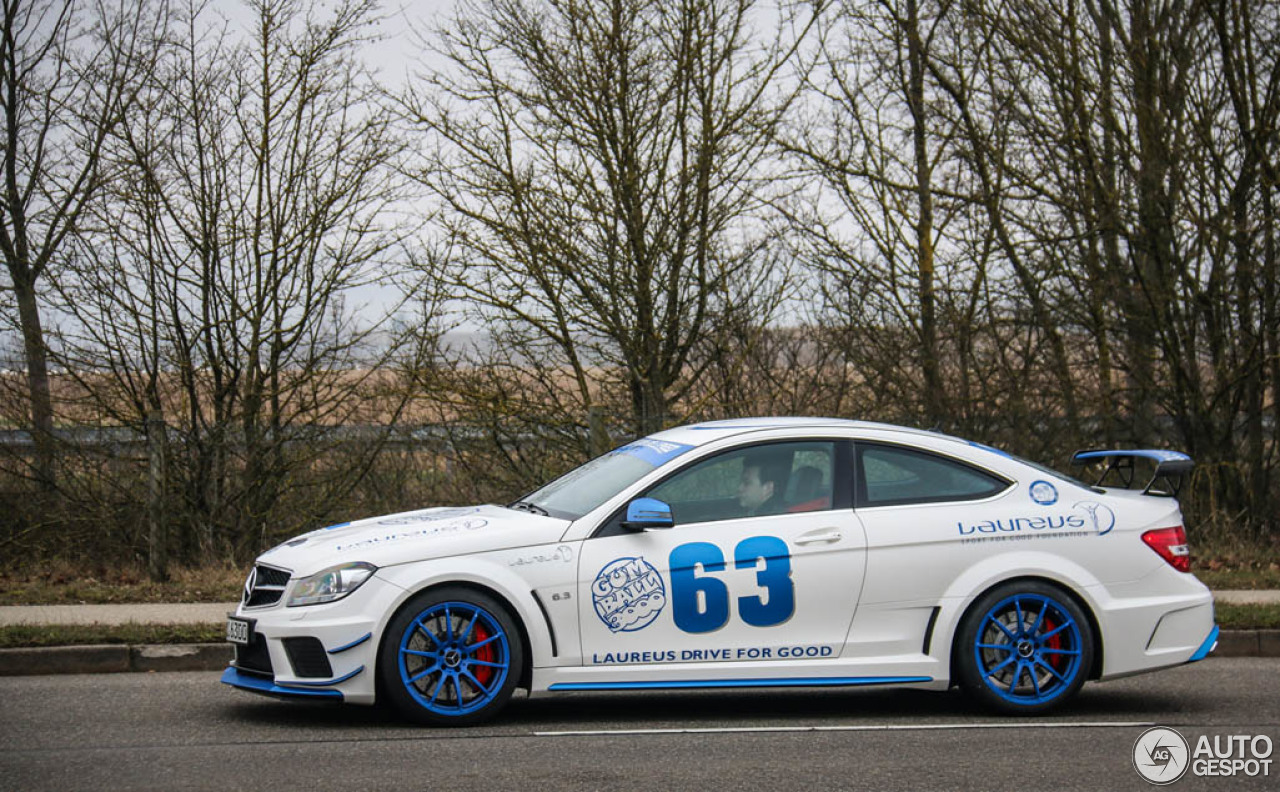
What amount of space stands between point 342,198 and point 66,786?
39.1 feet

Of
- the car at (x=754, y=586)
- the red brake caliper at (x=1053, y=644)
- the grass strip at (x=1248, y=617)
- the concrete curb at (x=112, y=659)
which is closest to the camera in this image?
the car at (x=754, y=586)

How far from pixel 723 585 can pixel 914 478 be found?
4.26 ft

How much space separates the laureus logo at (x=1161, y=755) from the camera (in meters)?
6.03

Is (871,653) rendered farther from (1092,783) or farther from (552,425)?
(552,425)

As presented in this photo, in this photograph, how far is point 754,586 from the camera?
7.16 metres

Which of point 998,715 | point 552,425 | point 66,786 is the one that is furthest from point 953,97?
point 66,786

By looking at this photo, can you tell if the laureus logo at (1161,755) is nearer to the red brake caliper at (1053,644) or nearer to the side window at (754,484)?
the red brake caliper at (1053,644)

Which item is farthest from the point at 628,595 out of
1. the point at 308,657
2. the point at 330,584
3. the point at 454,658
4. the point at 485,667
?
the point at 308,657

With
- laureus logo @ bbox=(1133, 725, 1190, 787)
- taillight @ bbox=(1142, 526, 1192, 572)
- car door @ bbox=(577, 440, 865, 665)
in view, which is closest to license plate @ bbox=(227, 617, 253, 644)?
car door @ bbox=(577, 440, 865, 665)

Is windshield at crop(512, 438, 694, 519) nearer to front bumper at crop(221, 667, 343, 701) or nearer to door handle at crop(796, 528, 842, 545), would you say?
door handle at crop(796, 528, 842, 545)

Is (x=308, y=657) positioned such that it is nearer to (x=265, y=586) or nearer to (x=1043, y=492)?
(x=265, y=586)

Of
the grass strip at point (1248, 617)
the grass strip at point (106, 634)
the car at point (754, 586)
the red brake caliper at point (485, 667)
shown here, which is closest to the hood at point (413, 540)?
the car at point (754, 586)

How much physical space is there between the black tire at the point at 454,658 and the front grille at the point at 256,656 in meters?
0.60

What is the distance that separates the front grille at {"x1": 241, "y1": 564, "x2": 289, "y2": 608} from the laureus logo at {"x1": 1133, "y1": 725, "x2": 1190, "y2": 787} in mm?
4138
